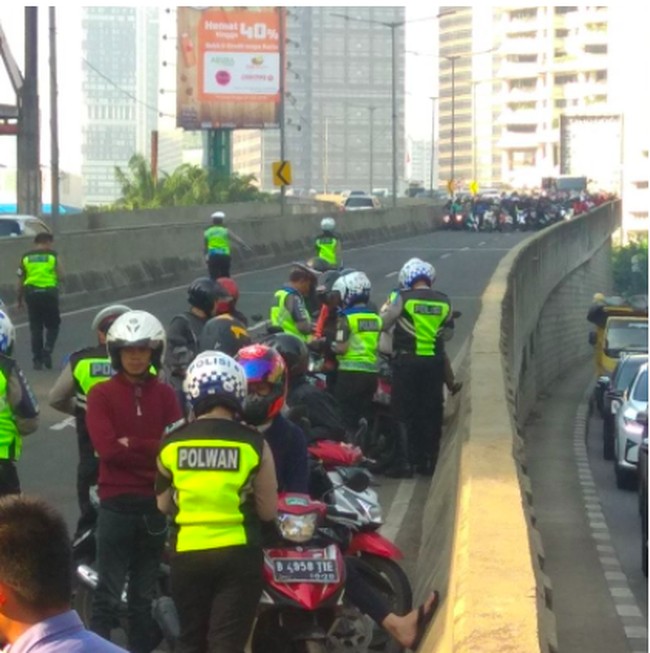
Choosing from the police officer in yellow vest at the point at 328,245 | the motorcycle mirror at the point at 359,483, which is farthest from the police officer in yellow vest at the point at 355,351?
the police officer in yellow vest at the point at 328,245

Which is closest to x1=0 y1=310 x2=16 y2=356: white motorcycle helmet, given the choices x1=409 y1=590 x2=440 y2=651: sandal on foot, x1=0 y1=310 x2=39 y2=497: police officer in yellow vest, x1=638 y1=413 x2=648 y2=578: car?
x1=0 y1=310 x2=39 y2=497: police officer in yellow vest

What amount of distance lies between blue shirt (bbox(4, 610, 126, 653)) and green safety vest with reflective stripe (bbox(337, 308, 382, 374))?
11.1 meters

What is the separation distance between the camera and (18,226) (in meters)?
33.9

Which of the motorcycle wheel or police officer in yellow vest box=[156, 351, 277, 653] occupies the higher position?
police officer in yellow vest box=[156, 351, 277, 653]

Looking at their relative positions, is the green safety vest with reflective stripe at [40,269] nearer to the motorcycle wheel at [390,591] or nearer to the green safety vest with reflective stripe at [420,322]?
the green safety vest with reflective stripe at [420,322]

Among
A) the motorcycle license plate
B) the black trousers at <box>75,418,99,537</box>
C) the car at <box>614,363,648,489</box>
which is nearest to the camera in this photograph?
the motorcycle license plate

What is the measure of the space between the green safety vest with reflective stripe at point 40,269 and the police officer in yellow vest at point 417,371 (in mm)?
7305

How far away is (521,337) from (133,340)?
20.6m

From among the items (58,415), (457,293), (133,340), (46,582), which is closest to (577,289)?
(457,293)

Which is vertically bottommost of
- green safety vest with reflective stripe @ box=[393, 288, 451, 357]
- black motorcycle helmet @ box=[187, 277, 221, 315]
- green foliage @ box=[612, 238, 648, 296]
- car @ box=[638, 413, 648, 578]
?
green foliage @ box=[612, 238, 648, 296]

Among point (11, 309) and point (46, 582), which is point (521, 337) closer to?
point (11, 309)

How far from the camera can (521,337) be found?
2891cm

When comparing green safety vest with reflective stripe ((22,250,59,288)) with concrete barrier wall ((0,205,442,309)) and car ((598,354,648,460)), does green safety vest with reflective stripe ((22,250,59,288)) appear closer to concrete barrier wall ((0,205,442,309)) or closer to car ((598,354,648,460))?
concrete barrier wall ((0,205,442,309))

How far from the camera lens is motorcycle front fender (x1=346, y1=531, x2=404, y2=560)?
897 centimetres
